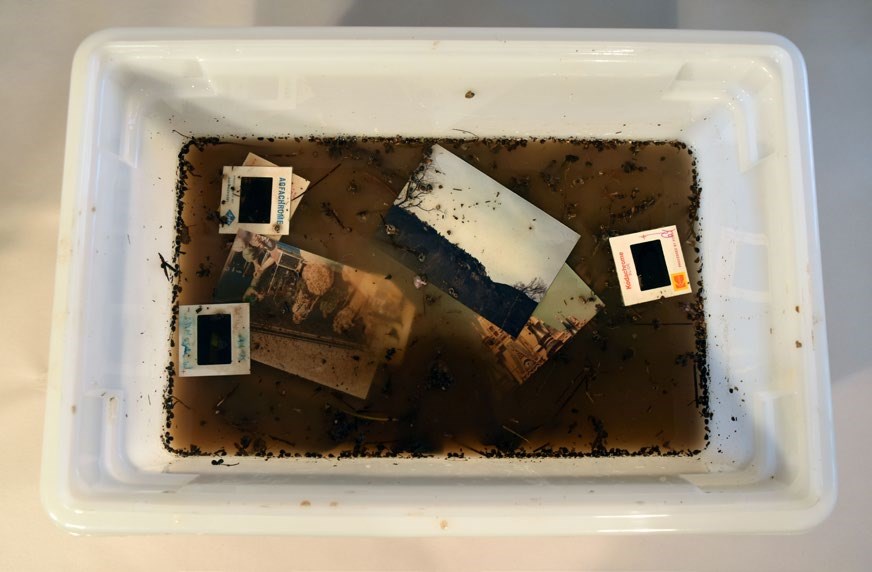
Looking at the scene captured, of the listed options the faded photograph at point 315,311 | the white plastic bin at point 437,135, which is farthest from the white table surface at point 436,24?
the faded photograph at point 315,311

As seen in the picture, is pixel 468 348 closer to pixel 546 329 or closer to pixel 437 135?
pixel 546 329

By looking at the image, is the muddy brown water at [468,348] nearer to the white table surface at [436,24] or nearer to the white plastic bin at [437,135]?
the white plastic bin at [437,135]

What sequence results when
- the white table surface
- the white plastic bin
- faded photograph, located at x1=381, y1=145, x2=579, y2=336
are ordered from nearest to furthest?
the white plastic bin → the white table surface → faded photograph, located at x1=381, y1=145, x2=579, y2=336

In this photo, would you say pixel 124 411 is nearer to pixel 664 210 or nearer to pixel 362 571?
pixel 362 571

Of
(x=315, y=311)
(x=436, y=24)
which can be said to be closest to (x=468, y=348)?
(x=315, y=311)

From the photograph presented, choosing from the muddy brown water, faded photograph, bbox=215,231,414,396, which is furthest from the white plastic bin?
faded photograph, bbox=215,231,414,396

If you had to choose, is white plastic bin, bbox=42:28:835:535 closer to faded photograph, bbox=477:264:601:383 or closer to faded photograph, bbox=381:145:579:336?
faded photograph, bbox=381:145:579:336
